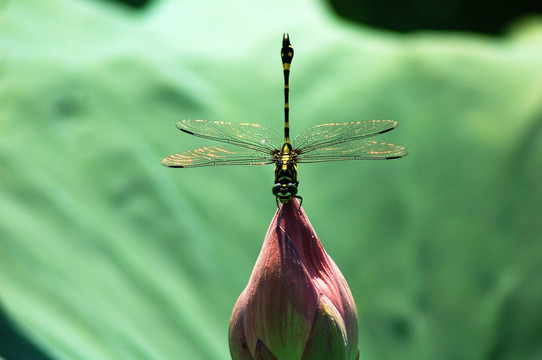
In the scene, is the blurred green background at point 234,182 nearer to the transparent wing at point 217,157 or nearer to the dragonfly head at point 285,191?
the transparent wing at point 217,157

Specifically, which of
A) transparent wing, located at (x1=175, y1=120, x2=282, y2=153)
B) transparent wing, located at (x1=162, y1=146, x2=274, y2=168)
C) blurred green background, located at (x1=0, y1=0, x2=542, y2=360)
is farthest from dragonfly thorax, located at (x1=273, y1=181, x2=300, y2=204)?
blurred green background, located at (x1=0, y1=0, x2=542, y2=360)

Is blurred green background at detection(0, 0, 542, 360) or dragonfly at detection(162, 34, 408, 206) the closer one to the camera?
dragonfly at detection(162, 34, 408, 206)

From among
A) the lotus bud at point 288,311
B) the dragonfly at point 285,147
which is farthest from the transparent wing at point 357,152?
the lotus bud at point 288,311

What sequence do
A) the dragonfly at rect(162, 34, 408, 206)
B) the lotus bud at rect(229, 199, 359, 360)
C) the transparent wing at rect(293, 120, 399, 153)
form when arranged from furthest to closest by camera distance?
1. the transparent wing at rect(293, 120, 399, 153)
2. the dragonfly at rect(162, 34, 408, 206)
3. the lotus bud at rect(229, 199, 359, 360)

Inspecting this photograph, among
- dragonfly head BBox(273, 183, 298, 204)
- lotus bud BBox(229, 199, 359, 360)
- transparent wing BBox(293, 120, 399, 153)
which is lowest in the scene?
lotus bud BBox(229, 199, 359, 360)

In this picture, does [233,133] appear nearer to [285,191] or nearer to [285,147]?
[285,147]

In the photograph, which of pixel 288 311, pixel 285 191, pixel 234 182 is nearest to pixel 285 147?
pixel 285 191

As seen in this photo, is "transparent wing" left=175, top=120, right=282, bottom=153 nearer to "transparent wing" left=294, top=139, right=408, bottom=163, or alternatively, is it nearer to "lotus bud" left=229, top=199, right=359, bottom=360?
"transparent wing" left=294, top=139, right=408, bottom=163
